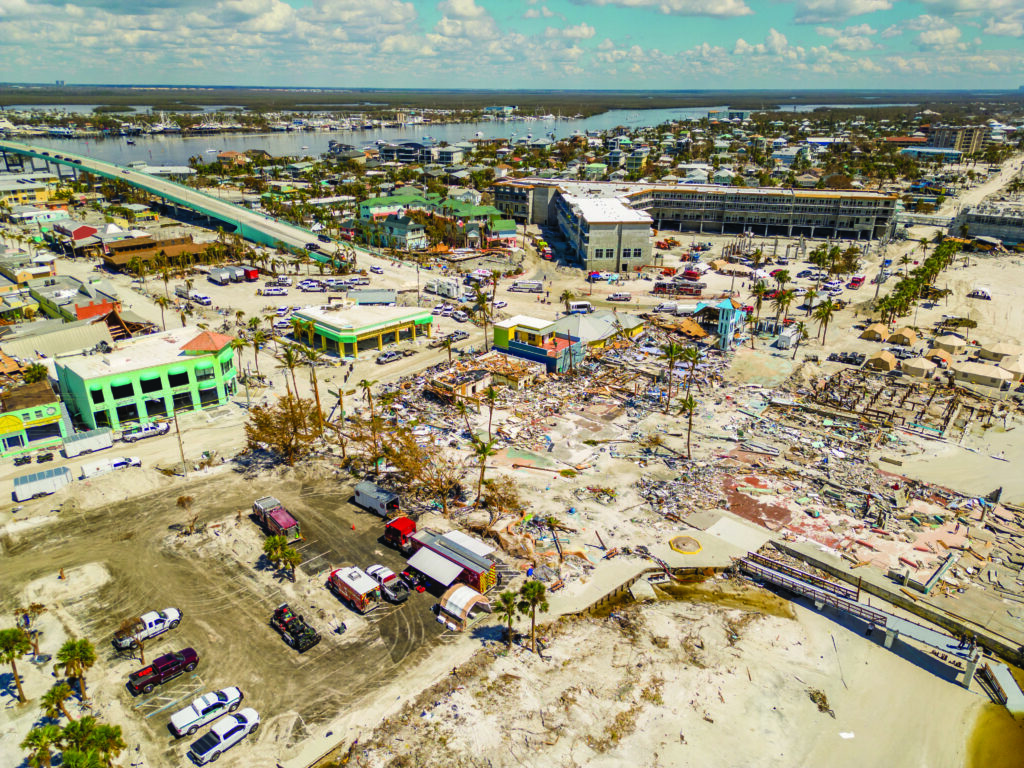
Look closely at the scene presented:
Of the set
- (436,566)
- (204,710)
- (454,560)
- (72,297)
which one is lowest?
(204,710)

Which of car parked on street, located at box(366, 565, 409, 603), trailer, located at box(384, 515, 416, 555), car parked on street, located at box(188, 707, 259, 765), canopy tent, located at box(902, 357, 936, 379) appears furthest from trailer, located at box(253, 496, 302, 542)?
canopy tent, located at box(902, 357, 936, 379)

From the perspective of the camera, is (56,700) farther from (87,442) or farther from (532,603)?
(87,442)

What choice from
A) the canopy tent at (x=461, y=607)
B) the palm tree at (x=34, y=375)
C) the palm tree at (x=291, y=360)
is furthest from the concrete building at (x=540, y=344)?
the palm tree at (x=34, y=375)

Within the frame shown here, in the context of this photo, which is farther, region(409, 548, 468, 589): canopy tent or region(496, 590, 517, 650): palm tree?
region(409, 548, 468, 589): canopy tent

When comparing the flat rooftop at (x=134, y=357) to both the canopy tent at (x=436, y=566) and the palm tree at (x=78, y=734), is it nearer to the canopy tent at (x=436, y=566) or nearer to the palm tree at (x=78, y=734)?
the canopy tent at (x=436, y=566)

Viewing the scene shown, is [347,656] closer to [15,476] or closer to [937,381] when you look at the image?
[15,476]

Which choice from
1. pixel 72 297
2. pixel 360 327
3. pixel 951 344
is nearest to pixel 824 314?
pixel 951 344

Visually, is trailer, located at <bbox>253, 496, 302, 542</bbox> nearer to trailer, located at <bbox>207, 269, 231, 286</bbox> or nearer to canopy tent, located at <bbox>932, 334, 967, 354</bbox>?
trailer, located at <bbox>207, 269, 231, 286</bbox>
